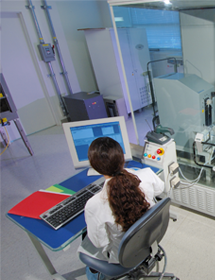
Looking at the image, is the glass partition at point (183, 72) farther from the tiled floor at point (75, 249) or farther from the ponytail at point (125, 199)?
the ponytail at point (125, 199)

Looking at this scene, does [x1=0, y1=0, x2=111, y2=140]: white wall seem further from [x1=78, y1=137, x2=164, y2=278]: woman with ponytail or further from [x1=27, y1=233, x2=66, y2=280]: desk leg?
[x1=78, y1=137, x2=164, y2=278]: woman with ponytail

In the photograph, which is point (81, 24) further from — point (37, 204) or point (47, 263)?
point (47, 263)

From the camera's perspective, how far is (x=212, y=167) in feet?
5.96

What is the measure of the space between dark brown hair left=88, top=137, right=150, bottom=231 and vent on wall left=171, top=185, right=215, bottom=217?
3.25 ft

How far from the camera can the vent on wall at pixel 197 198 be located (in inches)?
67.4

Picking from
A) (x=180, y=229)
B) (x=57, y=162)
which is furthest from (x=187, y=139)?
(x=57, y=162)

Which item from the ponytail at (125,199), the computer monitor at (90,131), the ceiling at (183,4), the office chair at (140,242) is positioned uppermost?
the ceiling at (183,4)

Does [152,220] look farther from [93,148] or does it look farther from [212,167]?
[212,167]

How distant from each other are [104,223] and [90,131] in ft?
2.27

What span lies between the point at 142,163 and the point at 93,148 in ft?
2.61

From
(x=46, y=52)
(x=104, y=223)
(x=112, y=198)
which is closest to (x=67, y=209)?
(x=104, y=223)

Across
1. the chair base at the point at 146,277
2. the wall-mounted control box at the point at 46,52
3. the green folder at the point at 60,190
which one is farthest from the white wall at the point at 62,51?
the chair base at the point at 146,277

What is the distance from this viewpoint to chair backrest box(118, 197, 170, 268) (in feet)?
2.84

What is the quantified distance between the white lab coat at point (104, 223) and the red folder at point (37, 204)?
342 mm
